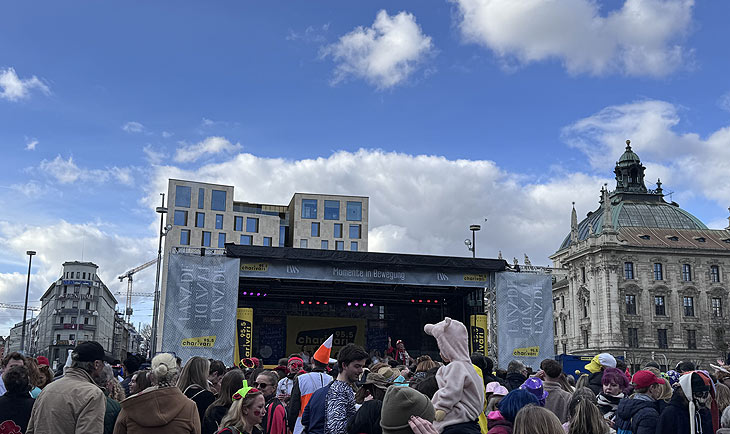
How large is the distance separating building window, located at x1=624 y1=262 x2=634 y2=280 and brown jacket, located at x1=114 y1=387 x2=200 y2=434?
64.9m

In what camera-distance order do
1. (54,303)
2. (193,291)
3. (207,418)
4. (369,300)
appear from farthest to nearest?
(54,303) → (369,300) → (193,291) → (207,418)

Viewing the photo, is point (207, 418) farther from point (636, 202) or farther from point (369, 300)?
point (636, 202)

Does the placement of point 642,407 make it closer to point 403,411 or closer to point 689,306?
point 403,411

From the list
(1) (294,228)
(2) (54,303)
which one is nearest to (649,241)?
(1) (294,228)

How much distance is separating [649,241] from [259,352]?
154 feet

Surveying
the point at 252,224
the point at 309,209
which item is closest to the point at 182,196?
the point at 252,224

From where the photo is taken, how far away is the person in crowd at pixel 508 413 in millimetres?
4680

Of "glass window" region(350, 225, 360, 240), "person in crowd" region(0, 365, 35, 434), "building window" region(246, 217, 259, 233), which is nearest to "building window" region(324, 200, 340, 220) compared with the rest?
"glass window" region(350, 225, 360, 240)

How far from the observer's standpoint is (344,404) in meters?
5.64

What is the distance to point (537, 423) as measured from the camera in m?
3.49

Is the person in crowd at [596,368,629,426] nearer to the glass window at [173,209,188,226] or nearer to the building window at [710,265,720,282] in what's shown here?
the glass window at [173,209,188,226]

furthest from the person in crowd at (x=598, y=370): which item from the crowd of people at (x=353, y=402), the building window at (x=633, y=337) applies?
the building window at (x=633, y=337)

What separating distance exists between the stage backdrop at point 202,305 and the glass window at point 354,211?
135 ft

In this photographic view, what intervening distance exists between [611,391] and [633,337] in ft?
198
